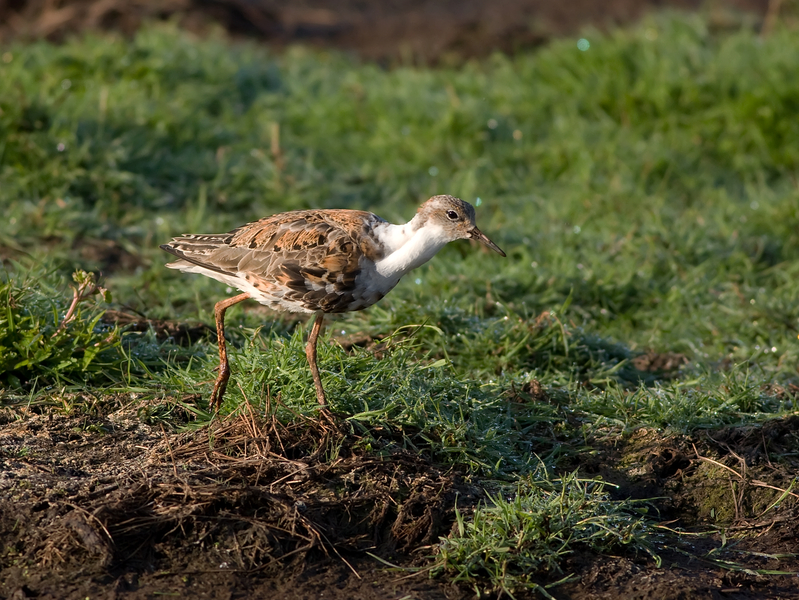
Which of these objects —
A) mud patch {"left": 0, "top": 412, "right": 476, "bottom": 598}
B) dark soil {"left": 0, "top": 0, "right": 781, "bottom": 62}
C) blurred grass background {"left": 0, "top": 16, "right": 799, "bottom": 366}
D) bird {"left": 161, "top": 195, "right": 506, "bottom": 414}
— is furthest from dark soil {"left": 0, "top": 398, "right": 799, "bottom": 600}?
dark soil {"left": 0, "top": 0, "right": 781, "bottom": 62}

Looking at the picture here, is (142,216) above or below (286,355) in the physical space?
below

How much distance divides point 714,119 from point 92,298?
223 inches

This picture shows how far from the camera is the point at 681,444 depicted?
185 inches

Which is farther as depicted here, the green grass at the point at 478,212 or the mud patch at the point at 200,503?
the green grass at the point at 478,212

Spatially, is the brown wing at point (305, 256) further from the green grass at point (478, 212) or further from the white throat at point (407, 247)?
the green grass at point (478, 212)

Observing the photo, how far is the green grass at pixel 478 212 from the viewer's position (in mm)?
4703

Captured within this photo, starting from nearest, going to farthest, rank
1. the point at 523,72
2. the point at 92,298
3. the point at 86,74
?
the point at 92,298
the point at 86,74
the point at 523,72

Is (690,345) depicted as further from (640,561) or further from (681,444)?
(640,561)

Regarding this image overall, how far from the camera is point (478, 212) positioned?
769 cm

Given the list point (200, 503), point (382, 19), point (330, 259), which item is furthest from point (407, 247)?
point (382, 19)

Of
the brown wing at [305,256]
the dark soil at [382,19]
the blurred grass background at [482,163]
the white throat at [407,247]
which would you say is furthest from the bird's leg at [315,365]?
the dark soil at [382,19]

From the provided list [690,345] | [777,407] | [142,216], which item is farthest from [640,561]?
[142,216]

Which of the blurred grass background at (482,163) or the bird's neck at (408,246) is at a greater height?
the bird's neck at (408,246)

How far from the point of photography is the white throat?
432 centimetres
